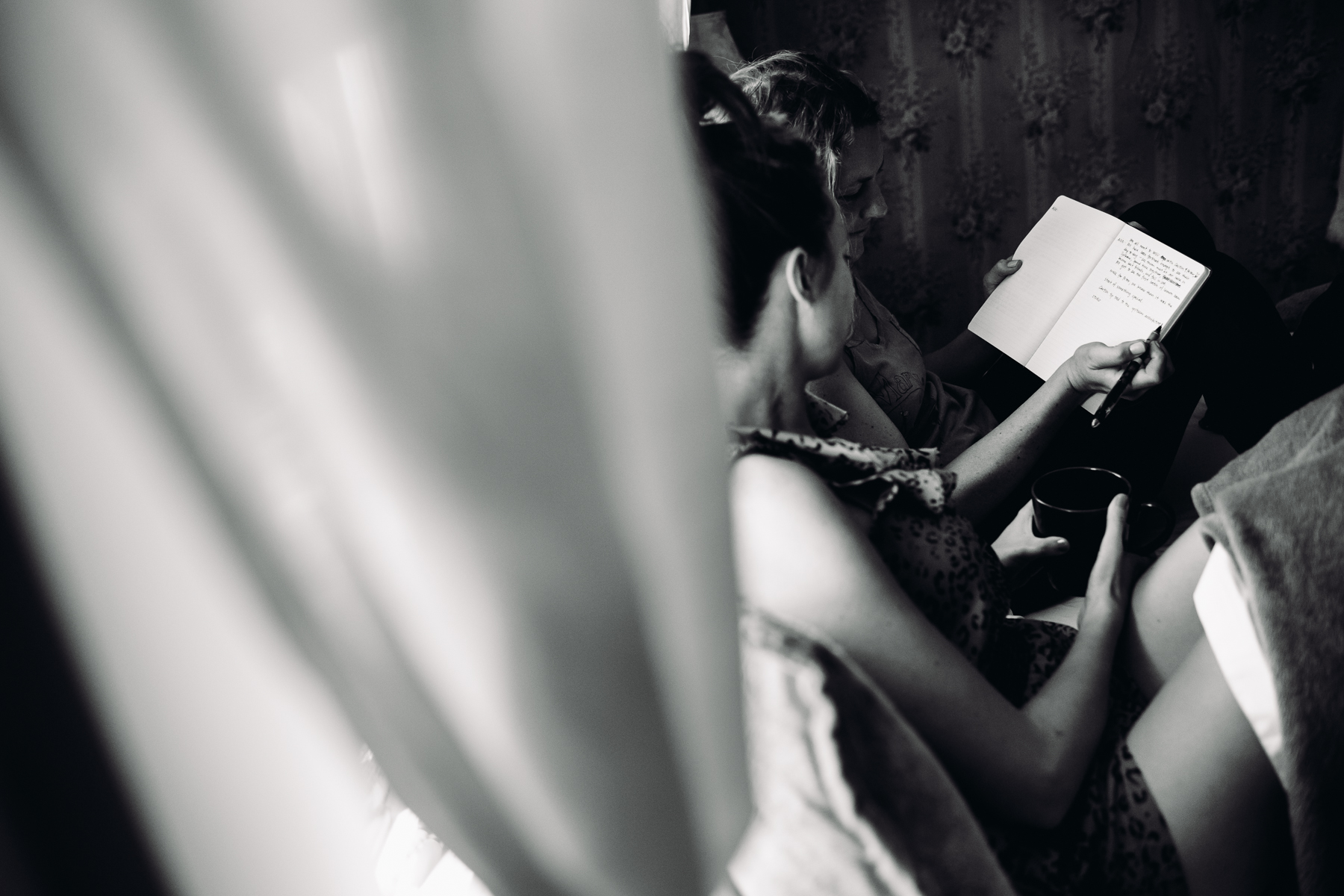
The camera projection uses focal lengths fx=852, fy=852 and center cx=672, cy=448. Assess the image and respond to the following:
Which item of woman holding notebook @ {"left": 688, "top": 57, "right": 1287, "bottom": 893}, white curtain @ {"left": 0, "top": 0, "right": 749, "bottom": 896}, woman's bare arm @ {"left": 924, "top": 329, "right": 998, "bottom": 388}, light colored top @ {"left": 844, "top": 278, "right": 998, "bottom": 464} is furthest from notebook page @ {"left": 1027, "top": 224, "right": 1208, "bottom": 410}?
white curtain @ {"left": 0, "top": 0, "right": 749, "bottom": 896}

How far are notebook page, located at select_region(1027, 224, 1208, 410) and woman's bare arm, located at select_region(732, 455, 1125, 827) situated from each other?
753 millimetres

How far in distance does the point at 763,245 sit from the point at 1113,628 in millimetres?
483

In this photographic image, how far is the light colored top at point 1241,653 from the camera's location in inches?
24.8

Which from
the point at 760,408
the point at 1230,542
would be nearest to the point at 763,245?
the point at 760,408

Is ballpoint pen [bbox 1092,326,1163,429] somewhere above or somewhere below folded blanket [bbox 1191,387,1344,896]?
below

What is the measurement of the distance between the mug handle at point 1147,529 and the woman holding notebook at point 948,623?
10 centimetres

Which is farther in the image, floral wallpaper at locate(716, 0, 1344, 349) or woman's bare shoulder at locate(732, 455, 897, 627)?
floral wallpaper at locate(716, 0, 1344, 349)

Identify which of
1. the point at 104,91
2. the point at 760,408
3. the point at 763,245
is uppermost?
the point at 104,91

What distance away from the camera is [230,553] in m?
0.35

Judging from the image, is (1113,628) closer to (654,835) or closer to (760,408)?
(760,408)

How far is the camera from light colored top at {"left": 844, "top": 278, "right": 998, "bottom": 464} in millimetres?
1333

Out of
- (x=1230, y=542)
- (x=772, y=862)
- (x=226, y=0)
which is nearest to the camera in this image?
(x=226, y=0)

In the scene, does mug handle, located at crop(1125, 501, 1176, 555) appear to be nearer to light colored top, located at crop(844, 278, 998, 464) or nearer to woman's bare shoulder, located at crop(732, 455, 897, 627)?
light colored top, located at crop(844, 278, 998, 464)

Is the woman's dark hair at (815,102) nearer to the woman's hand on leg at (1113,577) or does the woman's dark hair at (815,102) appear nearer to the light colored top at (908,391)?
the light colored top at (908,391)
